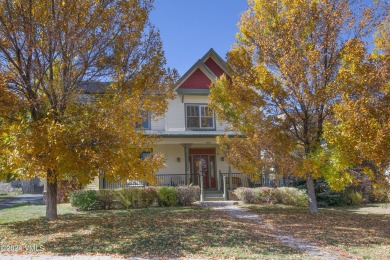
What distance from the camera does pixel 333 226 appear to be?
37.7 feet

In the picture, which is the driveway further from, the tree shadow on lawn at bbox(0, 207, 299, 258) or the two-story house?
the tree shadow on lawn at bbox(0, 207, 299, 258)

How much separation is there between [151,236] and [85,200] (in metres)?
7.38

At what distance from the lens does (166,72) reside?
531 inches

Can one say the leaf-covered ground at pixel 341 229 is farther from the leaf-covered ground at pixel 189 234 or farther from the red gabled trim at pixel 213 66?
the red gabled trim at pixel 213 66

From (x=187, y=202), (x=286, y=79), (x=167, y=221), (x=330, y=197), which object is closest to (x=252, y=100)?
(x=286, y=79)

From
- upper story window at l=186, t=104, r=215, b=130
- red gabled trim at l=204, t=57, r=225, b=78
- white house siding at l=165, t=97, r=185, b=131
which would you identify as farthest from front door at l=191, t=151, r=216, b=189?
red gabled trim at l=204, t=57, r=225, b=78

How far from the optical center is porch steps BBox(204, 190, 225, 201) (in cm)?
1966

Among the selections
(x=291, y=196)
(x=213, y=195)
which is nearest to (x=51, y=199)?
(x=213, y=195)

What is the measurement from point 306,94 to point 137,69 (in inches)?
238

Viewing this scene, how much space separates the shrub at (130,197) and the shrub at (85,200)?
110 centimetres

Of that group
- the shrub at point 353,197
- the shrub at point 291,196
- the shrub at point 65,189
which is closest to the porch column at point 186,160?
the shrub at point 291,196

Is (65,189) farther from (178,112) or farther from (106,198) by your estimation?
(178,112)

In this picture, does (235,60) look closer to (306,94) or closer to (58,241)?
(306,94)

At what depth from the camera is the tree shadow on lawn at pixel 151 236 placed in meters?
8.26
